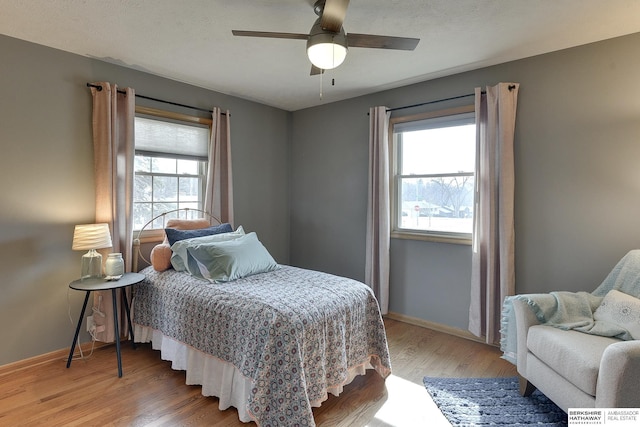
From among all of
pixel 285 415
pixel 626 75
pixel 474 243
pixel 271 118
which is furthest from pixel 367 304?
pixel 271 118

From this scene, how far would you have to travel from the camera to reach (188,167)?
3643 mm

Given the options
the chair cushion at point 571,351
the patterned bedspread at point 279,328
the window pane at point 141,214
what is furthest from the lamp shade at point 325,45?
the window pane at point 141,214

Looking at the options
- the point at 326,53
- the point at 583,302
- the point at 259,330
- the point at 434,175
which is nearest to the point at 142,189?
the point at 259,330

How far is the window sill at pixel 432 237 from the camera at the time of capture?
320 cm

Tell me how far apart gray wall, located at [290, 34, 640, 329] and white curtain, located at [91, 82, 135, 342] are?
6.74 feet

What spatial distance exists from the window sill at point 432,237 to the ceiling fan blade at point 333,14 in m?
2.27

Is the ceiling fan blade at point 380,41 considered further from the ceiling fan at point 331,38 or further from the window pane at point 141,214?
the window pane at point 141,214

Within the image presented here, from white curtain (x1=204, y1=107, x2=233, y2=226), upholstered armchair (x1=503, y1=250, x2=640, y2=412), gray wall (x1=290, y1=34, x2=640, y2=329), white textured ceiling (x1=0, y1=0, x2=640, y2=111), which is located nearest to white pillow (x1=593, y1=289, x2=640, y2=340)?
upholstered armchair (x1=503, y1=250, x2=640, y2=412)

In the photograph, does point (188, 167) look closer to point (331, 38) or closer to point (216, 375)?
point (216, 375)

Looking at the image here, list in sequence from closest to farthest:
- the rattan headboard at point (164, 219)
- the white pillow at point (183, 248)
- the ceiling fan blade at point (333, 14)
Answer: the ceiling fan blade at point (333, 14), the white pillow at point (183, 248), the rattan headboard at point (164, 219)

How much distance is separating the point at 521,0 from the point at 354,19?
1.01m

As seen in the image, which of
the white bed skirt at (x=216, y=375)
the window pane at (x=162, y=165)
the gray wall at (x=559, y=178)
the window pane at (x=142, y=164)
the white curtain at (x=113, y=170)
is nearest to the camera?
the white bed skirt at (x=216, y=375)

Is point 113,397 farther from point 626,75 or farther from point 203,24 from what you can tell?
point 626,75

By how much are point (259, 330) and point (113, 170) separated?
2.06 m
